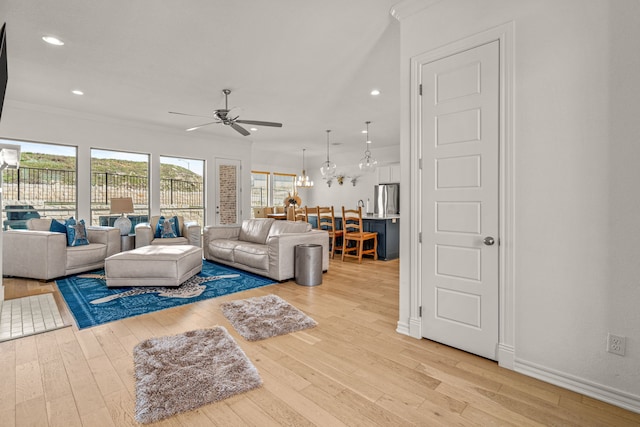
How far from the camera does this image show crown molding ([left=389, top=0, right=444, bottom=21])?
2.50 metres

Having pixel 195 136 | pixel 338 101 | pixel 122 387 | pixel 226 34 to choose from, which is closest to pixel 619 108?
pixel 226 34

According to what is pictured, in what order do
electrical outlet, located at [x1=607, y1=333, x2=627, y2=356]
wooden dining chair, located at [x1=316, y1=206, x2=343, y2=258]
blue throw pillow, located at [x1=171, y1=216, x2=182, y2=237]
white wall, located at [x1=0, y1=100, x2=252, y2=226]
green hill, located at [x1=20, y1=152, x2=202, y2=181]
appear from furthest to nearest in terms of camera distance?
wooden dining chair, located at [x1=316, y1=206, x2=343, y2=258] < blue throw pillow, located at [x1=171, y1=216, x2=182, y2=237] < green hill, located at [x1=20, y1=152, x2=202, y2=181] < white wall, located at [x1=0, y1=100, x2=252, y2=226] < electrical outlet, located at [x1=607, y1=333, x2=627, y2=356]

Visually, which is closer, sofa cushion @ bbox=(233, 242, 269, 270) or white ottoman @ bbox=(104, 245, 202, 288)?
white ottoman @ bbox=(104, 245, 202, 288)

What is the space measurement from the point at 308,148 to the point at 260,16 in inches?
256

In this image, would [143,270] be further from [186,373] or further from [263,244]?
[186,373]

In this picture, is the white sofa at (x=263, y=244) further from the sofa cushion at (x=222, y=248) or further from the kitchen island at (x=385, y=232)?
the kitchen island at (x=385, y=232)

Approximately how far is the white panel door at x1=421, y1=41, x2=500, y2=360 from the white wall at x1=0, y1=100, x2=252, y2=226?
594 cm

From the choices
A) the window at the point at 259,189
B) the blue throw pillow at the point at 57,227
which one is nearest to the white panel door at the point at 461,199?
→ the blue throw pillow at the point at 57,227

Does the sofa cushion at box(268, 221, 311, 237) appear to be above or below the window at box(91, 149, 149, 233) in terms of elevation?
below

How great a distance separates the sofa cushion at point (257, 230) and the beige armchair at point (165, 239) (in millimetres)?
931

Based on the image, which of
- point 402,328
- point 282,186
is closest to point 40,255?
point 402,328

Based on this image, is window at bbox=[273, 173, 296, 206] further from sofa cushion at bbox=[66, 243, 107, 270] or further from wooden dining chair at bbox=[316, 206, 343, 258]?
sofa cushion at bbox=[66, 243, 107, 270]

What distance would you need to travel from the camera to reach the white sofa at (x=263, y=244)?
4.42 metres

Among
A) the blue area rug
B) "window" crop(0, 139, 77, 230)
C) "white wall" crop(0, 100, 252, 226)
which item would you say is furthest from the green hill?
the blue area rug
